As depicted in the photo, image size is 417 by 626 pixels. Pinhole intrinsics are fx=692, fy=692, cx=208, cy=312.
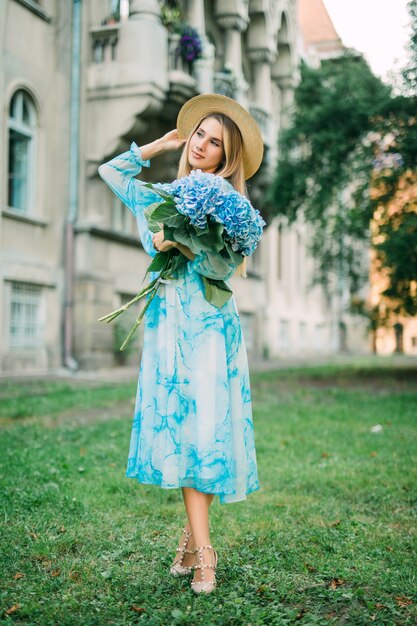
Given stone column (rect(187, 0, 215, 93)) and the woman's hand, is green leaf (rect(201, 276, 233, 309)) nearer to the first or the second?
the woman's hand

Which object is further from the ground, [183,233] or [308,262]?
[308,262]

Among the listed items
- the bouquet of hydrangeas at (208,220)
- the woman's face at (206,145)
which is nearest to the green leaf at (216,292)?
the bouquet of hydrangeas at (208,220)

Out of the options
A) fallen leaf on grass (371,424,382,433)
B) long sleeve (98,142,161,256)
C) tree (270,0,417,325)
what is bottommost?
fallen leaf on grass (371,424,382,433)

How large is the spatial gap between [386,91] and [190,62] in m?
5.06

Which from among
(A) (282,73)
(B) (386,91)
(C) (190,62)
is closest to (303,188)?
(B) (386,91)

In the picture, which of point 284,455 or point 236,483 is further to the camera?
point 284,455

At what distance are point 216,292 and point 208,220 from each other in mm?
339

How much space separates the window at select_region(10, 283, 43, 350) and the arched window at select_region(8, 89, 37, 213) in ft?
5.47

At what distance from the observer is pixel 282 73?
82.9 feet

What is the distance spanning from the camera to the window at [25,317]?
13.3 meters

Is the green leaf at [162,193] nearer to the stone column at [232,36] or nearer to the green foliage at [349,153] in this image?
the green foliage at [349,153]

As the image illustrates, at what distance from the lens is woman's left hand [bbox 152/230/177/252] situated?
321 centimetres

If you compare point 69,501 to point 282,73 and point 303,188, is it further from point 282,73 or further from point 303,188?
point 282,73

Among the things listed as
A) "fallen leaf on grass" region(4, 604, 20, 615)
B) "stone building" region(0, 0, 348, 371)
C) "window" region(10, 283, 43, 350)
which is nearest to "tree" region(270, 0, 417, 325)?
"stone building" region(0, 0, 348, 371)
